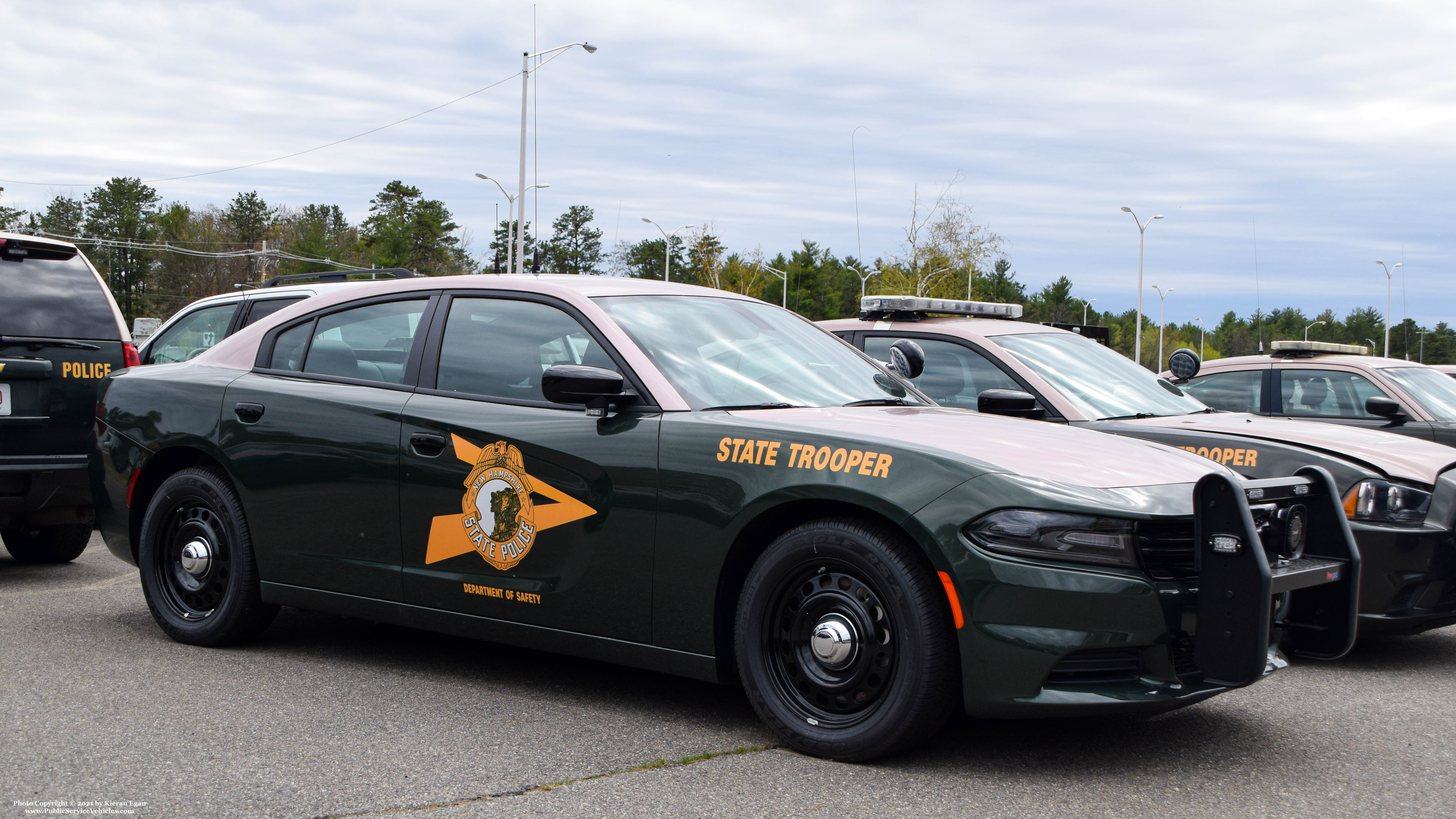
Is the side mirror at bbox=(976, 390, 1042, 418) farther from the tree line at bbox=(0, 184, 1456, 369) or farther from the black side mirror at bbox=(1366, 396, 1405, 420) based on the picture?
the tree line at bbox=(0, 184, 1456, 369)

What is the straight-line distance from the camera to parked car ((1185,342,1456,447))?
27.3 feet

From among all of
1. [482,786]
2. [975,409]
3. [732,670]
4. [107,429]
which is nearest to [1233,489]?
[732,670]

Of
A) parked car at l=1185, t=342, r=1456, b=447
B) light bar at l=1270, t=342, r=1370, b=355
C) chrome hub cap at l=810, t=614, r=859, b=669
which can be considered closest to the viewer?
chrome hub cap at l=810, t=614, r=859, b=669

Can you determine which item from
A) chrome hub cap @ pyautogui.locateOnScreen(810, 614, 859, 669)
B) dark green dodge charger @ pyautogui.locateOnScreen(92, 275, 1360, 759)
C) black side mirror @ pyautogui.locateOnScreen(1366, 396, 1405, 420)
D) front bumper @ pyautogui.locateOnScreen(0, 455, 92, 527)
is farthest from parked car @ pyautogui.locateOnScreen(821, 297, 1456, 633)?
front bumper @ pyautogui.locateOnScreen(0, 455, 92, 527)

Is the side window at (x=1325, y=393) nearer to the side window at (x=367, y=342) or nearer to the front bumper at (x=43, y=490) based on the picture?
the side window at (x=367, y=342)

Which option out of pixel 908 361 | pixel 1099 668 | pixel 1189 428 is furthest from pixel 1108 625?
pixel 1189 428

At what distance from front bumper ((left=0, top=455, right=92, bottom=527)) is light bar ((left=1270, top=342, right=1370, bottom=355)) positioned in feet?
25.0

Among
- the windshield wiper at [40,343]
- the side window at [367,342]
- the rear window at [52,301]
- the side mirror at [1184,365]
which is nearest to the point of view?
the side window at [367,342]

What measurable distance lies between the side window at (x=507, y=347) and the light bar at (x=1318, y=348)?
19.9 ft

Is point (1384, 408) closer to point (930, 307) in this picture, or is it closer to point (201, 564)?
point (930, 307)

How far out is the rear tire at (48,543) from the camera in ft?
24.6

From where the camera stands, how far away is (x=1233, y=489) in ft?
11.1

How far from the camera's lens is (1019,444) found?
12.4ft

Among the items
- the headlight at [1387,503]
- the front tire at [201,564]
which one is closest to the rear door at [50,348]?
the front tire at [201,564]
